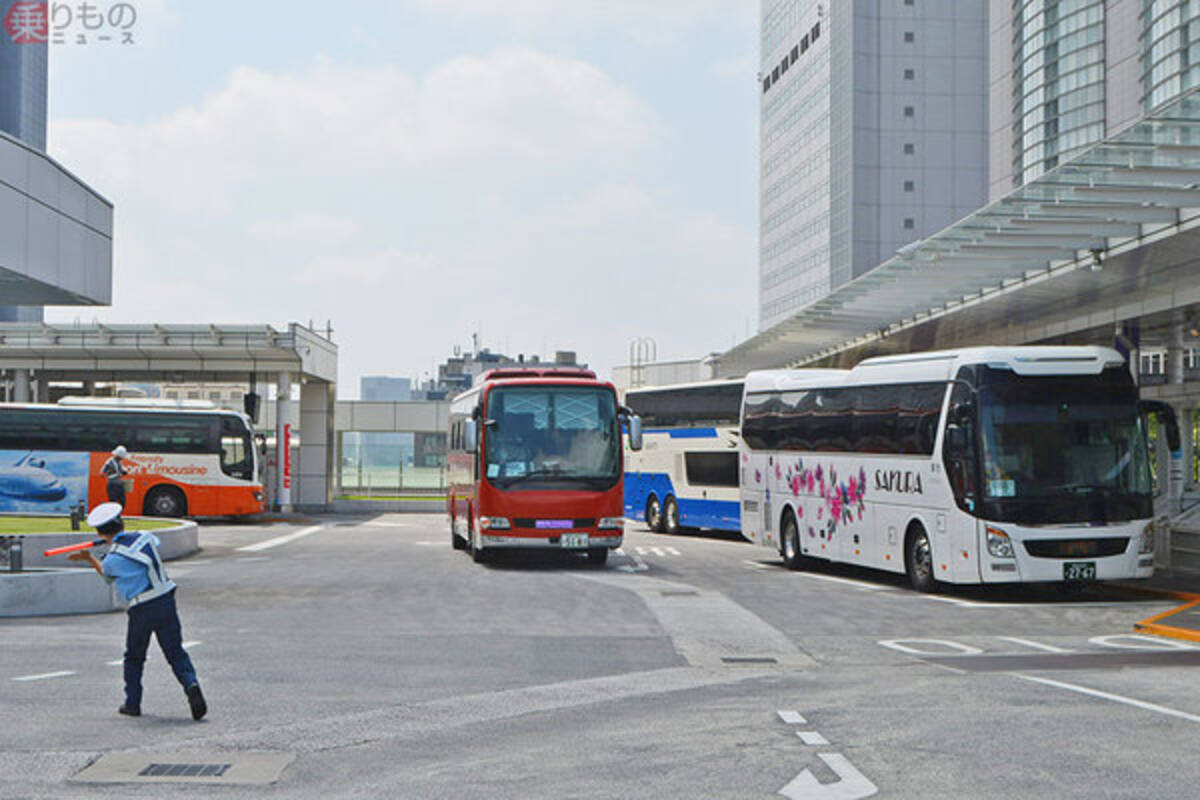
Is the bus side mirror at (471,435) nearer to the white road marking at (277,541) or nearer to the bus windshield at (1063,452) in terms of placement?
the white road marking at (277,541)

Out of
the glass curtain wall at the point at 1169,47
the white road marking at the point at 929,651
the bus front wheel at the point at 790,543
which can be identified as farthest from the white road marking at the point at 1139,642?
the glass curtain wall at the point at 1169,47

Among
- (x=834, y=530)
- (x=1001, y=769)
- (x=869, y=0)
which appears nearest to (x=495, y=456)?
(x=834, y=530)

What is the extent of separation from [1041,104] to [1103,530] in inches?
3541

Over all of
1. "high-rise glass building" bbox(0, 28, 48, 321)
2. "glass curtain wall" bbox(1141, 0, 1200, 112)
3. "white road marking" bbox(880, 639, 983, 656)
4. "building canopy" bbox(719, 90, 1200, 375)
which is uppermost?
"high-rise glass building" bbox(0, 28, 48, 321)

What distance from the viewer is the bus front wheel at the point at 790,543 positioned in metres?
25.8

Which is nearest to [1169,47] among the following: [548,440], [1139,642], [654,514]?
[654,514]

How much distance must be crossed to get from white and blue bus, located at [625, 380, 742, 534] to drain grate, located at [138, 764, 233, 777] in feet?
86.9

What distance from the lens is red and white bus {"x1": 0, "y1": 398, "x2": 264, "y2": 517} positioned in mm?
41188

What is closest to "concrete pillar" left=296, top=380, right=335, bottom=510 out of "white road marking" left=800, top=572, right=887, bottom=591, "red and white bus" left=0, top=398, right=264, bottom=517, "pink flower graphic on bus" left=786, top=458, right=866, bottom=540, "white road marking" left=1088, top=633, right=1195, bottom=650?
"red and white bus" left=0, top=398, right=264, bottom=517

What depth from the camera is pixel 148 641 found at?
10.4 metres

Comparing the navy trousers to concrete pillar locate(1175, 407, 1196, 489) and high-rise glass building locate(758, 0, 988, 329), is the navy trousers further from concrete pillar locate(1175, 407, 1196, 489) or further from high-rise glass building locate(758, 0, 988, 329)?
high-rise glass building locate(758, 0, 988, 329)

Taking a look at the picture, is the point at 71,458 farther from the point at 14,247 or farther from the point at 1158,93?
the point at 1158,93

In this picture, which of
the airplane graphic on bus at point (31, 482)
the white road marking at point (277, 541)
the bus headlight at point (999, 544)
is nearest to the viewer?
the bus headlight at point (999, 544)

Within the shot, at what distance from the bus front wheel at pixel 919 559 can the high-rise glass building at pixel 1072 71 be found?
68991 mm
